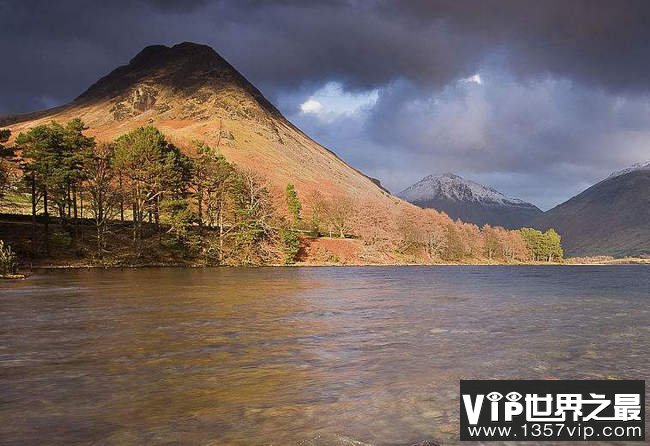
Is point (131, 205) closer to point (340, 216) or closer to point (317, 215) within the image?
point (317, 215)

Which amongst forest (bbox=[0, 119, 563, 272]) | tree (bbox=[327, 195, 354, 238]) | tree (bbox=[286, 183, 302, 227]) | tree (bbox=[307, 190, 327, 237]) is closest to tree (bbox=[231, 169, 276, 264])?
forest (bbox=[0, 119, 563, 272])

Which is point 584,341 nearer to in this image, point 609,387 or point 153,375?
point 609,387

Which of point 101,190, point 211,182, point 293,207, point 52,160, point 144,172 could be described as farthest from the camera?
point 293,207

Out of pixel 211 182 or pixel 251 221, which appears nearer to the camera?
pixel 211 182

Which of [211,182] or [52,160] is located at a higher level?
[52,160]

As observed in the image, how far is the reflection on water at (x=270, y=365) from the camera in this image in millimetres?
9438

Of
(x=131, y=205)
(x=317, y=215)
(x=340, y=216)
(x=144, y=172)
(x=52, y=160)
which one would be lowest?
(x=340, y=216)

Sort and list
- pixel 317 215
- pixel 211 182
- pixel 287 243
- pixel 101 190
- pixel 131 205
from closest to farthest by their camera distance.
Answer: pixel 101 190
pixel 131 205
pixel 211 182
pixel 287 243
pixel 317 215

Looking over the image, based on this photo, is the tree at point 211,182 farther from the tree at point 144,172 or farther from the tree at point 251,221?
the tree at point 144,172

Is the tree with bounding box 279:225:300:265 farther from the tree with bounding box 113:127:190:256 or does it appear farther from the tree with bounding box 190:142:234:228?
the tree with bounding box 113:127:190:256

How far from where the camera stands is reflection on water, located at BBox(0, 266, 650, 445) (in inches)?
372

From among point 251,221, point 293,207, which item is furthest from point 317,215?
point 251,221

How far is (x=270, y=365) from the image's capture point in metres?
14.6

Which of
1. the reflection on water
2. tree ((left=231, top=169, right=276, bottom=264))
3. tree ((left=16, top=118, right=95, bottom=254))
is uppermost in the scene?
tree ((left=16, top=118, right=95, bottom=254))
